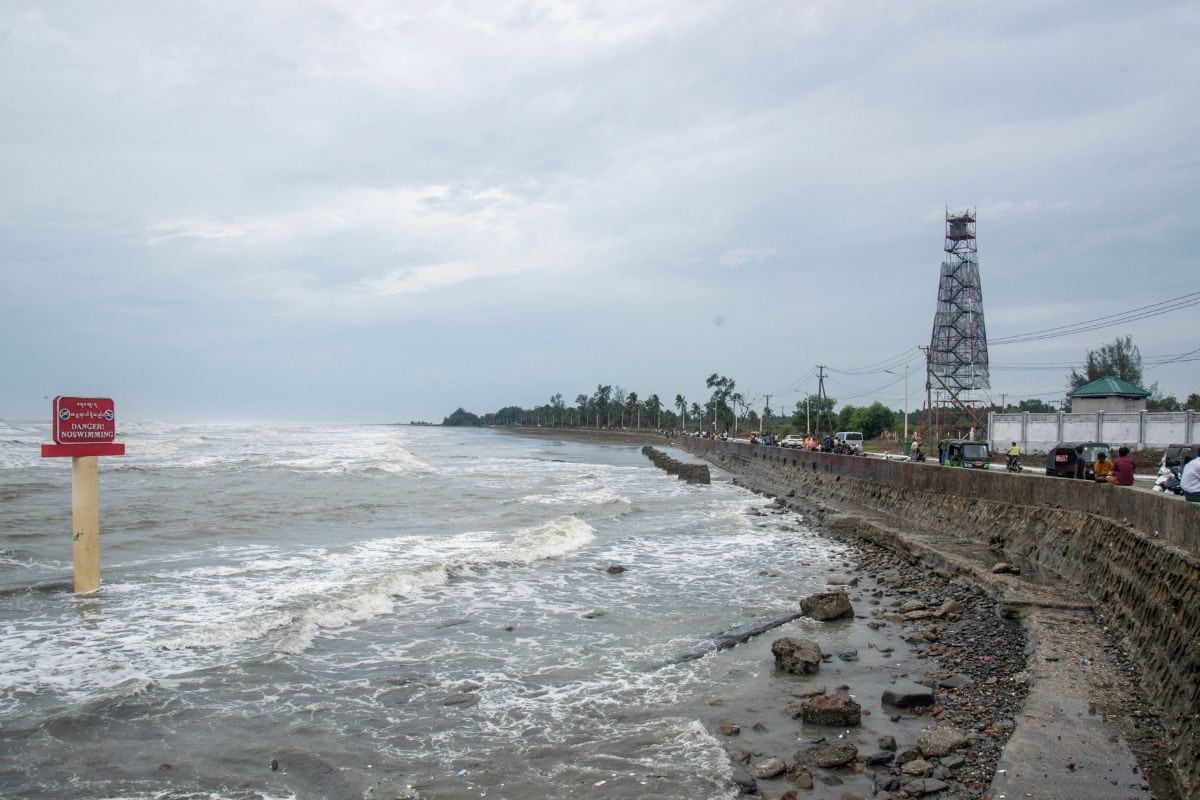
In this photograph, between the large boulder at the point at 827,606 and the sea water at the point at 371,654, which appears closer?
the sea water at the point at 371,654

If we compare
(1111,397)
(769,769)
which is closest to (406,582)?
(769,769)

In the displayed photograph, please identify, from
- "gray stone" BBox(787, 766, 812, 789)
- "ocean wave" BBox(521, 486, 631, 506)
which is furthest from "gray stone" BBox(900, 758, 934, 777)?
"ocean wave" BBox(521, 486, 631, 506)

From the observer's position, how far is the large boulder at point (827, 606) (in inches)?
414

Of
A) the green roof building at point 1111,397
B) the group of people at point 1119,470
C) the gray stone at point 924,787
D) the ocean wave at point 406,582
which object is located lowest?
the ocean wave at point 406,582

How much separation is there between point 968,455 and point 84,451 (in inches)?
1079

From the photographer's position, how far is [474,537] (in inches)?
727

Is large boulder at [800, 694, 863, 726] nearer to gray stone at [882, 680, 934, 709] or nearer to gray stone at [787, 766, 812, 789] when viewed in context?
gray stone at [882, 680, 934, 709]

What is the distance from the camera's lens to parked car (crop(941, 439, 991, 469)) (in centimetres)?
2789

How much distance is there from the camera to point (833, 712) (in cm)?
664

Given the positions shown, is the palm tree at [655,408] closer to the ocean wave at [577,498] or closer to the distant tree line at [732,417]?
the distant tree line at [732,417]

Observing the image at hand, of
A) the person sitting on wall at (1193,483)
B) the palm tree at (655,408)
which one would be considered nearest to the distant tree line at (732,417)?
the palm tree at (655,408)

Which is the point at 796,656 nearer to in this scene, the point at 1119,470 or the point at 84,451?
the point at 84,451

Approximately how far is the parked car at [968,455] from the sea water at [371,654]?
426 inches

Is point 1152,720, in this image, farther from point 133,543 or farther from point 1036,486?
point 133,543
